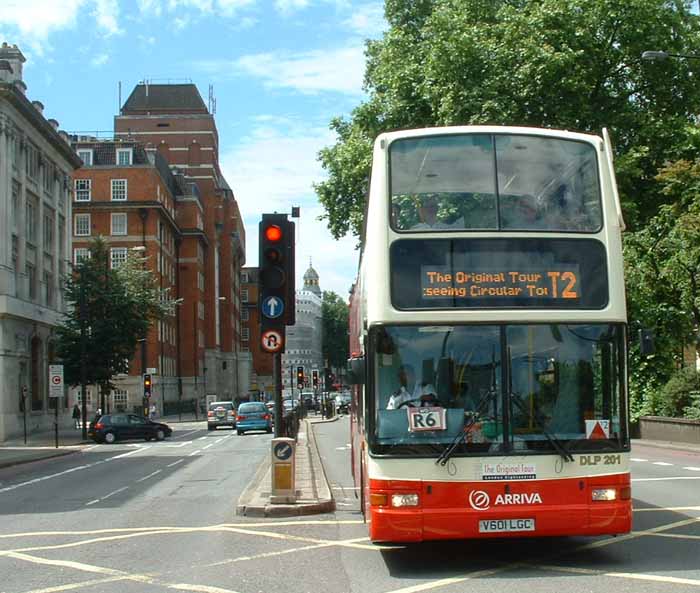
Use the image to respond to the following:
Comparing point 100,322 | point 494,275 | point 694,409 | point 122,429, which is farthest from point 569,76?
point 100,322

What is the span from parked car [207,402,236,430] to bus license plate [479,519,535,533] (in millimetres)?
48331

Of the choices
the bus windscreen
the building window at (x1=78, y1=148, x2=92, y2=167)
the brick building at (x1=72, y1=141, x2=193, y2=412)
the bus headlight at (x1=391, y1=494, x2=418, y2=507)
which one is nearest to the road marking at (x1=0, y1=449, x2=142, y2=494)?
the bus headlight at (x1=391, y1=494, x2=418, y2=507)

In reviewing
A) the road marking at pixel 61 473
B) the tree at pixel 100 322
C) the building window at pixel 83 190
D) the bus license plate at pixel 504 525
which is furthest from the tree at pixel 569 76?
the building window at pixel 83 190

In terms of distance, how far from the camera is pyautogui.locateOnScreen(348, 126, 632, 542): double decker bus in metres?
9.38

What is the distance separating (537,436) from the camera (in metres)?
9.50

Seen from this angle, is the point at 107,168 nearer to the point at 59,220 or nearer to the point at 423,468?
the point at 59,220

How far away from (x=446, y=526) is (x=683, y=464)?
49.2ft

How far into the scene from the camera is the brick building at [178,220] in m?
81.6

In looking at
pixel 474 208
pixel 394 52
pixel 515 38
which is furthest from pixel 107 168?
pixel 474 208

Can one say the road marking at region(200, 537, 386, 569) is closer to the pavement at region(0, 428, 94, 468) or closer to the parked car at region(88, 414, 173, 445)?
the pavement at region(0, 428, 94, 468)

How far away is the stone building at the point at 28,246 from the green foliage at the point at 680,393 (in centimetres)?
2637

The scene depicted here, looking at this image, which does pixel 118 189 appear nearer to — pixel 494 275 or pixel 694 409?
pixel 694 409

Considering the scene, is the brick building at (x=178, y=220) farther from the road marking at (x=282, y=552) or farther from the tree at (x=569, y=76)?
the road marking at (x=282, y=552)

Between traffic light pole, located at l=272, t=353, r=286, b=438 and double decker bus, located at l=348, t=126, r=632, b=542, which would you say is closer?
double decker bus, located at l=348, t=126, r=632, b=542
